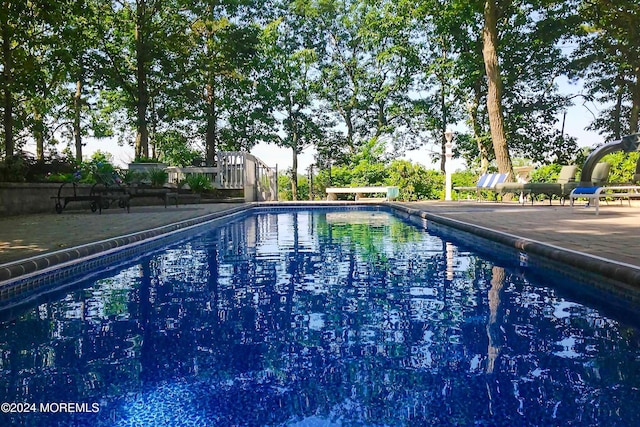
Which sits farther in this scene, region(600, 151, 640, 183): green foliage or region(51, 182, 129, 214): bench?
region(600, 151, 640, 183): green foliage

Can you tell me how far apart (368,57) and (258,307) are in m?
26.5

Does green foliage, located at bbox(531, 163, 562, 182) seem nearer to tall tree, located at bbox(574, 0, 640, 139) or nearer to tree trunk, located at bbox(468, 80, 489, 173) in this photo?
tree trunk, located at bbox(468, 80, 489, 173)

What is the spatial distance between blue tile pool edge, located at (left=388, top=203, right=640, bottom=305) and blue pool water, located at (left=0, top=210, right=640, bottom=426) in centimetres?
21

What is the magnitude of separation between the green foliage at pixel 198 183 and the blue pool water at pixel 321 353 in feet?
44.5

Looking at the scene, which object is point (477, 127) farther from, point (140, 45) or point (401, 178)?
point (140, 45)

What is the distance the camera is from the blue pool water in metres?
1.72

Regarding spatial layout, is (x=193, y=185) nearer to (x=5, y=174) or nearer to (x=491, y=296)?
(x=5, y=174)

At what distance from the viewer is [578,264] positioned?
383cm

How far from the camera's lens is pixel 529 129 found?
913 inches

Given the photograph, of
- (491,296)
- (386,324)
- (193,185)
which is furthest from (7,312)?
(193,185)

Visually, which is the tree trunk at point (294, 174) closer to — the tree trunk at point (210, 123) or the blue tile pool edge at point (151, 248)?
the tree trunk at point (210, 123)

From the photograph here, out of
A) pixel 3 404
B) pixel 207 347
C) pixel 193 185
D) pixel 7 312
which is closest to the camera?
pixel 3 404

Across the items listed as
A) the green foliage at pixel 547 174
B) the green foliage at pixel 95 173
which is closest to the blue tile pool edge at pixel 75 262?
the green foliage at pixel 95 173

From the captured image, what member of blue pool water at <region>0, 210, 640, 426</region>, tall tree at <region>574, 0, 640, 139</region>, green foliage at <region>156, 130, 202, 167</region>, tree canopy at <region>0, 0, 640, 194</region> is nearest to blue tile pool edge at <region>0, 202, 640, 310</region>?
blue pool water at <region>0, 210, 640, 426</region>
